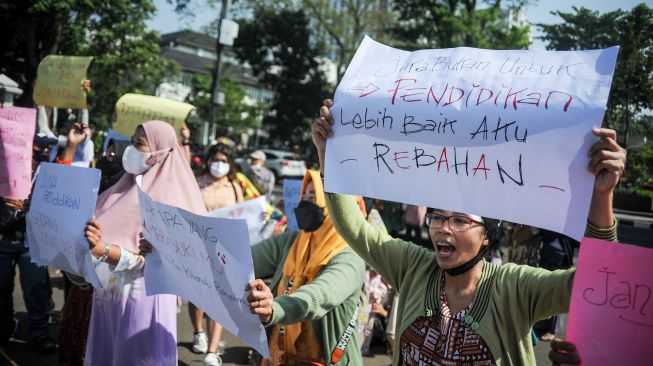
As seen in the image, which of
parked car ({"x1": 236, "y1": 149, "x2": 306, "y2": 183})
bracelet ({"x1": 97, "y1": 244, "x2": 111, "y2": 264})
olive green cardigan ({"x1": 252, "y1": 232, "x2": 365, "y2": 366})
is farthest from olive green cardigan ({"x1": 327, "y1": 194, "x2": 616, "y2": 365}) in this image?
parked car ({"x1": 236, "y1": 149, "x2": 306, "y2": 183})

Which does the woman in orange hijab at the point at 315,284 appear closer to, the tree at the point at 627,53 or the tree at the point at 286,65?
the tree at the point at 627,53

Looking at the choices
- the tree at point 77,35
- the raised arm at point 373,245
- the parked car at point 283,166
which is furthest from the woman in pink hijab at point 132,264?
the parked car at point 283,166

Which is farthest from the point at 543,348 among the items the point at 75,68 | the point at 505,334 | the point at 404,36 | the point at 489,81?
the point at 404,36

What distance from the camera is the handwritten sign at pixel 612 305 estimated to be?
59.4 inches

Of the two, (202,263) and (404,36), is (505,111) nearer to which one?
(202,263)

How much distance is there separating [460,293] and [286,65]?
31.2m

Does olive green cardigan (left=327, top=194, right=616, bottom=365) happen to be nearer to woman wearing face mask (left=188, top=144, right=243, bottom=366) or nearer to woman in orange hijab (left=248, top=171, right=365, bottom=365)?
woman in orange hijab (left=248, top=171, right=365, bottom=365)

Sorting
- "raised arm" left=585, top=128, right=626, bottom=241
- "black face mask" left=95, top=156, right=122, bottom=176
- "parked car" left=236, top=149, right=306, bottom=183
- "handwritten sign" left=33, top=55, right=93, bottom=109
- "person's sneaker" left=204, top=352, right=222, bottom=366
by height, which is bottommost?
"person's sneaker" left=204, top=352, right=222, bottom=366

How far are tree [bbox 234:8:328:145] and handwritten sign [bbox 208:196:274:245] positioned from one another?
92.5 feet

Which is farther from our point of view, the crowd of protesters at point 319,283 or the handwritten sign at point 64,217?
the handwritten sign at point 64,217

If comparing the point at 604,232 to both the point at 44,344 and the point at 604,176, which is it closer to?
the point at 604,176

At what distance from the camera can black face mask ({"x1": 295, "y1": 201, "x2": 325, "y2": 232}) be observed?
2.95m

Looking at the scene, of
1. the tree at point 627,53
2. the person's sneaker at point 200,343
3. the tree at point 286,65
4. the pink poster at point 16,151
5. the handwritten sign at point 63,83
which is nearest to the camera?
the tree at point 627,53

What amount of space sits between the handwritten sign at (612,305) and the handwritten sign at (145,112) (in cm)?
515
